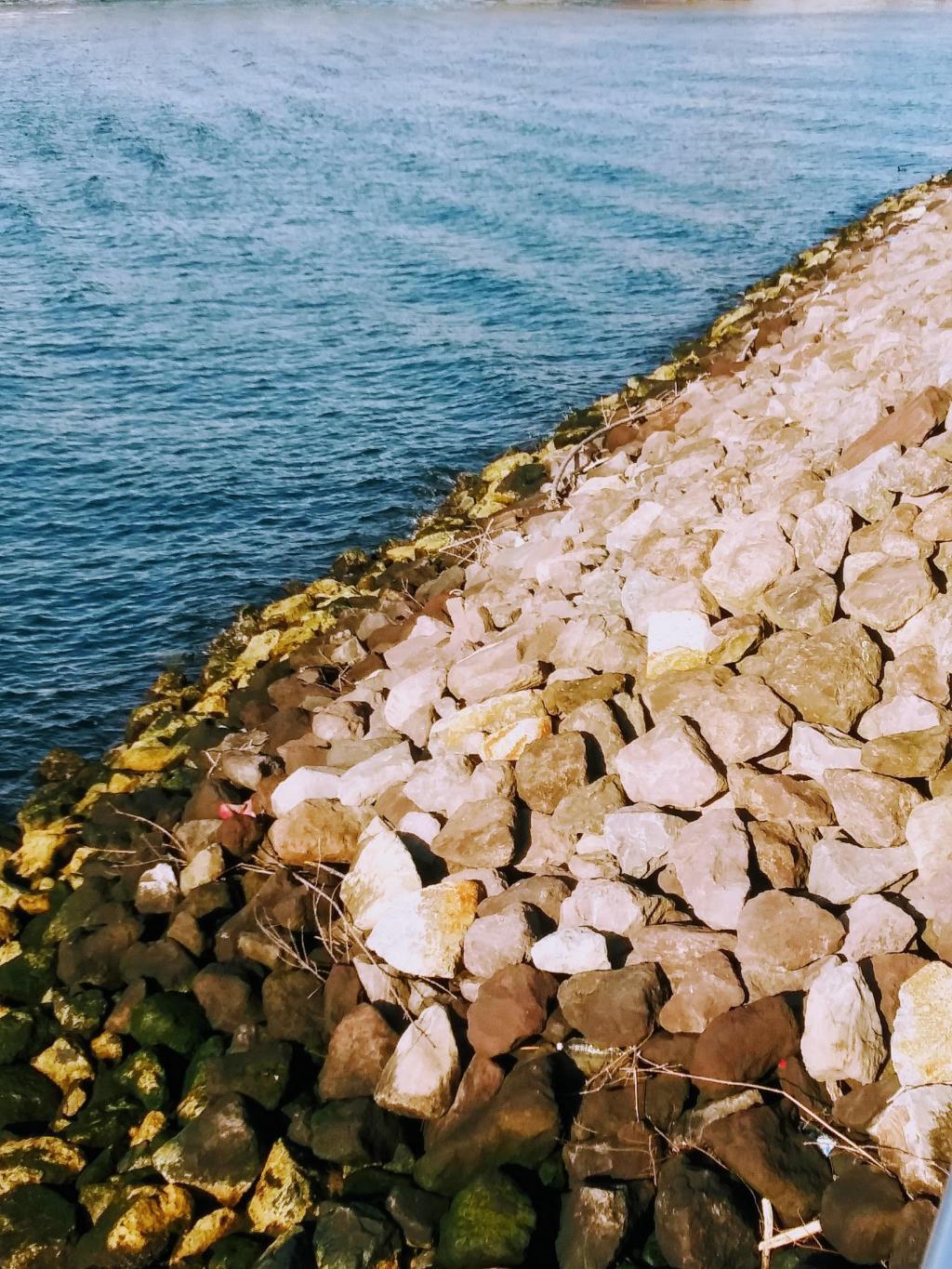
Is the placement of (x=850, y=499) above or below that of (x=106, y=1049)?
above

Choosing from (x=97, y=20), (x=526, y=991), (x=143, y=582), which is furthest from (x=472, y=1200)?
(x=97, y=20)

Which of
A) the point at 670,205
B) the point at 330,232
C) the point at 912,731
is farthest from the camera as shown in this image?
the point at 670,205

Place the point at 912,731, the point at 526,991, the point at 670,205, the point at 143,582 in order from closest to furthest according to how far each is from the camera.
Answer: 1. the point at 526,991
2. the point at 912,731
3. the point at 143,582
4. the point at 670,205

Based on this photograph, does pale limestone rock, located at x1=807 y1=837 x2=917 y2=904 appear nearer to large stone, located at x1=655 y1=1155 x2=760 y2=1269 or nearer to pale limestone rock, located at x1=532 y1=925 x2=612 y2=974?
pale limestone rock, located at x1=532 y1=925 x2=612 y2=974

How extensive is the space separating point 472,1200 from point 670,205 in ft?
93.3

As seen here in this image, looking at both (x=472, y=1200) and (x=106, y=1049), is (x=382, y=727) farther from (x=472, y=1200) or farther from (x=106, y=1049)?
(x=472, y=1200)

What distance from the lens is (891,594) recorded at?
593 cm

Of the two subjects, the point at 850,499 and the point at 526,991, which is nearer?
the point at 526,991

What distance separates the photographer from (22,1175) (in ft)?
17.1

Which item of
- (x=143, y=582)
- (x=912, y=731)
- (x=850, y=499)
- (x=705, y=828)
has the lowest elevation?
(x=143, y=582)

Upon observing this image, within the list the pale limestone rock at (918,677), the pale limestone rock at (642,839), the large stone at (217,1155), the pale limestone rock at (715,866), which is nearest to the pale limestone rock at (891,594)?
the pale limestone rock at (918,677)

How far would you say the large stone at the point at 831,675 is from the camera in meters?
5.65

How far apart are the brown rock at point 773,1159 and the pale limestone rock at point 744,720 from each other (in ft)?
6.53

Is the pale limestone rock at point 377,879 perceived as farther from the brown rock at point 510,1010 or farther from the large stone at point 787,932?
the large stone at point 787,932
